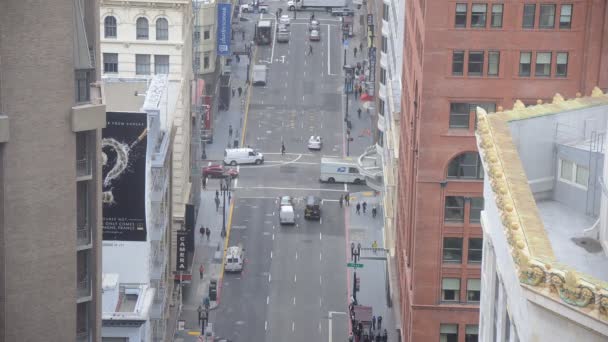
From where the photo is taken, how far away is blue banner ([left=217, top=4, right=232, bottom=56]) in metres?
178

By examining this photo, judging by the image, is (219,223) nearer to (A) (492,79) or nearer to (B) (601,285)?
(A) (492,79)

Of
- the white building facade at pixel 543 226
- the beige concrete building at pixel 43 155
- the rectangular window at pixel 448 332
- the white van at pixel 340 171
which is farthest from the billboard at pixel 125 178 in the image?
the white van at pixel 340 171

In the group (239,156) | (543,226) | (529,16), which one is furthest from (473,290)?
(239,156)

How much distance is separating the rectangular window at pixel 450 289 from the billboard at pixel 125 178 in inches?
808

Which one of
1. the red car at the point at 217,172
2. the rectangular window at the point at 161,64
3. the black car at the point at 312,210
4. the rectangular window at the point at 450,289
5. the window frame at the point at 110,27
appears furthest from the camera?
the red car at the point at 217,172

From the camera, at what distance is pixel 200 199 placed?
157625 mm

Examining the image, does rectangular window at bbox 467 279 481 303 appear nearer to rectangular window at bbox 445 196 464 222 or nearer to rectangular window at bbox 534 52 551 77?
rectangular window at bbox 445 196 464 222

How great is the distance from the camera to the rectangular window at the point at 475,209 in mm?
94875

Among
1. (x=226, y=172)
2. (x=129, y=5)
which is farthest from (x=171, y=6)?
(x=226, y=172)

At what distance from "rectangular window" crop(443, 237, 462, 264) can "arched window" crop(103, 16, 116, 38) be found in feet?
150

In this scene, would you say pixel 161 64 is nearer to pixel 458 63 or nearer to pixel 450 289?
pixel 450 289

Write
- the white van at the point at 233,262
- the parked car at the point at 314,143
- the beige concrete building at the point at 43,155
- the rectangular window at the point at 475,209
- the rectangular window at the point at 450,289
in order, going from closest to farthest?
1. the beige concrete building at the point at 43,155
2. the rectangular window at the point at 475,209
3. the rectangular window at the point at 450,289
4. the white van at the point at 233,262
5. the parked car at the point at 314,143

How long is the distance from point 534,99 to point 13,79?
47.0m

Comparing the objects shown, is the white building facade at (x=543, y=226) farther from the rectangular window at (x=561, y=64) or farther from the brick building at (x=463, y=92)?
the rectangular window at (x=561, y=64)
